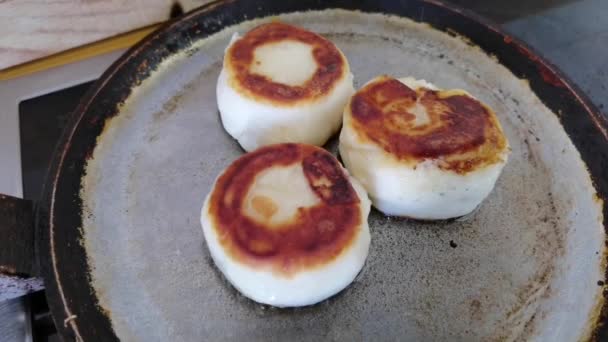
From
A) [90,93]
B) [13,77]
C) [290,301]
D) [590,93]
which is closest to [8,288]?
[90,93]

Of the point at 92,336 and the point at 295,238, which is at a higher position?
the point at 295,238

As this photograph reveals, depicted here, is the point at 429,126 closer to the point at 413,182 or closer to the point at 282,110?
the point at 413,182

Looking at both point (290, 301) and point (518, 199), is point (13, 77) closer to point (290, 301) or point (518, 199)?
point (290, 301)

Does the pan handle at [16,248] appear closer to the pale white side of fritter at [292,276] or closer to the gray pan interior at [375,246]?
the gray pan interior at [375,246]

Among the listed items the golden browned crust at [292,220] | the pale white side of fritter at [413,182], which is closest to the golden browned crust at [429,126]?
the pale white side of fritter at [413,182]

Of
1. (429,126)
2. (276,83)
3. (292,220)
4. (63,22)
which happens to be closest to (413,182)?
(429,126)

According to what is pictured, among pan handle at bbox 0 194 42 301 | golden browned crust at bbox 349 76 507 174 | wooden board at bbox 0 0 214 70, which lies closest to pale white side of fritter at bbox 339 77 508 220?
golden browned crust at bbox 349 76 507 174
